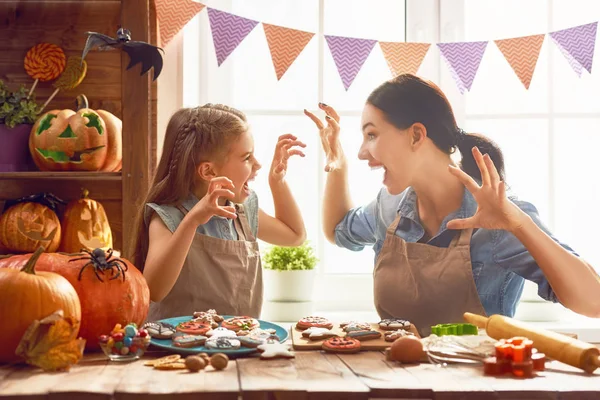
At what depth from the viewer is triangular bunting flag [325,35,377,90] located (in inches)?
94.5

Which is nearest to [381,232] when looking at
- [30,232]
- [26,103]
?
[30,232]

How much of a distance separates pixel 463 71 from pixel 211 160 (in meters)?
1.03

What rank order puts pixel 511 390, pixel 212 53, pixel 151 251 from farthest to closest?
1. pixel 212 53
2. pixel 151 251
3. pixel 511 390

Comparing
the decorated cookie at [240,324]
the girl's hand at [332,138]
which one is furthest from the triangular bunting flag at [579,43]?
the decorated cookie at [240,324]

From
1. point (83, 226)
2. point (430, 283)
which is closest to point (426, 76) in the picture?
point (430, 283)

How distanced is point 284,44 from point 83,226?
0.93 m

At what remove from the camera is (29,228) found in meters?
2.18

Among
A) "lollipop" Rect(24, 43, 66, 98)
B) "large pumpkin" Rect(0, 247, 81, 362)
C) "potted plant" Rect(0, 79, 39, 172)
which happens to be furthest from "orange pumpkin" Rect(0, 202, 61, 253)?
"large pumpkin" Rect(0, 247, 81, 362)

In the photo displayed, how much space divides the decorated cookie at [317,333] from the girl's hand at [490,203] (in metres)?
0.37

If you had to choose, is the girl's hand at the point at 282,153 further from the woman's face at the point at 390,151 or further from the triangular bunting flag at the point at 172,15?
the triangular bunting flag at the point at 172,15

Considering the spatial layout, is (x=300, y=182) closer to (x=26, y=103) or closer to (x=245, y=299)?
(x=245, y=299)

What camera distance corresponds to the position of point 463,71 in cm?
246

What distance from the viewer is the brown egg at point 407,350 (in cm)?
118

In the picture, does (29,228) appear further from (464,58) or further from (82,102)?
(464,58)
